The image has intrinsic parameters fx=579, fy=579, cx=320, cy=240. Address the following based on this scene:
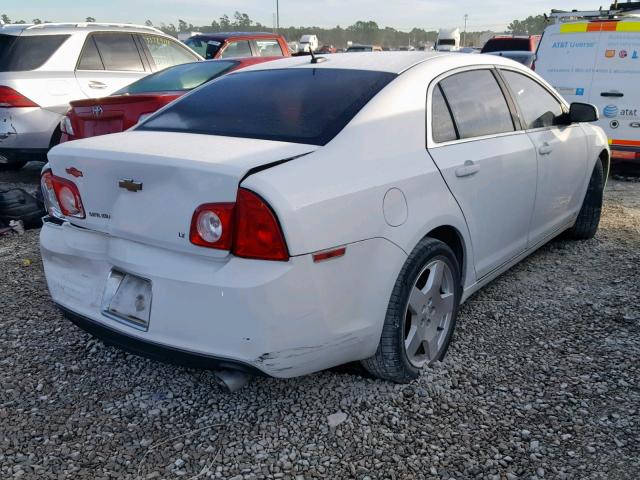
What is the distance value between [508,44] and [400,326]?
16100 mm

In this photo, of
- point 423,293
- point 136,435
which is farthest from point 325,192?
point 136,435

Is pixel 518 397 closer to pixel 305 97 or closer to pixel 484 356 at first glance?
pixel 484 356

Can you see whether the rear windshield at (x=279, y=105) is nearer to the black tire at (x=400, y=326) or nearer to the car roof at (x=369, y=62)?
the car roof at (x=369, y=62)

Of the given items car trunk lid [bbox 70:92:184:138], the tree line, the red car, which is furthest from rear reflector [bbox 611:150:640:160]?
the tree line

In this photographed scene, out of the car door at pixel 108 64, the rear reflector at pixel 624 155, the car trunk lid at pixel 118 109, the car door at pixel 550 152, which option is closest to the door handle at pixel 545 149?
the car door at pixel 550 152

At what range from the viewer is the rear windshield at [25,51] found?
6.56m

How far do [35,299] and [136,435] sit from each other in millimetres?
1744

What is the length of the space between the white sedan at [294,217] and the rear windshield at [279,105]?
1cm

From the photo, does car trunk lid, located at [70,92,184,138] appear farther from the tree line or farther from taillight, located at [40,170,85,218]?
the tree line

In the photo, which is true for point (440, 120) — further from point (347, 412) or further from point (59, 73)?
point (59, 73)

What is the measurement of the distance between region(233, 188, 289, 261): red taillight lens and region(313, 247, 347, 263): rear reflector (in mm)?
120

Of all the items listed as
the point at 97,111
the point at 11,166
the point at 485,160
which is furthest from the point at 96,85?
the point at 485,160

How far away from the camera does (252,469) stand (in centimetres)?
220

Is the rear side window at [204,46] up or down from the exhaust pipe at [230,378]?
up
